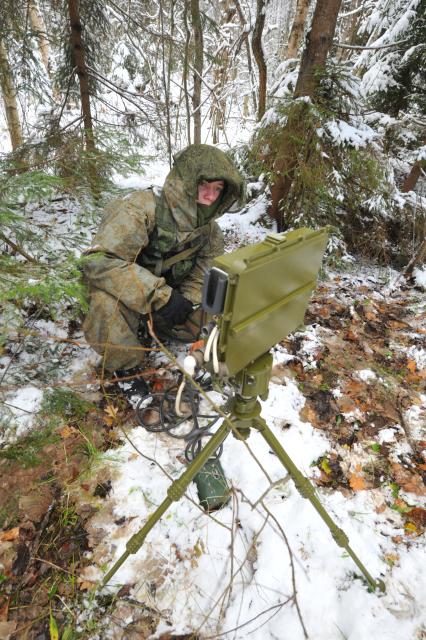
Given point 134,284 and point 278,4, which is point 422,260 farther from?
point 278,4

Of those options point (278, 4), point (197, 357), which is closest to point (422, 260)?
point (197, 357)

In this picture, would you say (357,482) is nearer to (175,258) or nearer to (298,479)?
(298,479)

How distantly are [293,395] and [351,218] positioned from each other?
3337 millimetres

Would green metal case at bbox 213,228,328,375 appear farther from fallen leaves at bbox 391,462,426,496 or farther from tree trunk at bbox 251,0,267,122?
tree trunk at bbox 251,0,267,122

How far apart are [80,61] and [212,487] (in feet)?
16.5

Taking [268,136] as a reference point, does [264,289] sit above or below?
below

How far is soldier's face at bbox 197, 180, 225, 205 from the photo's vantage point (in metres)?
2.62

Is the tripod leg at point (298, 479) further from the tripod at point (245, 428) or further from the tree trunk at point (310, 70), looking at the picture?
the tree trunk at point (310, 70)

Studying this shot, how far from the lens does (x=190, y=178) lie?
8.14 ft

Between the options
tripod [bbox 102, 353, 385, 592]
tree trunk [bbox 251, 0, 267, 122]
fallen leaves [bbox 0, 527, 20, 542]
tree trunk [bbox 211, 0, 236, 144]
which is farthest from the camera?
tree trunk [bbox 251, 0, 267, 122]

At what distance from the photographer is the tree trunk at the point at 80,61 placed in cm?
369

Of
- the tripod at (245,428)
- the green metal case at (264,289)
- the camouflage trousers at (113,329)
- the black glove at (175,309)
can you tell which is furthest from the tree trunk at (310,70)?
the tripod at (245,428)

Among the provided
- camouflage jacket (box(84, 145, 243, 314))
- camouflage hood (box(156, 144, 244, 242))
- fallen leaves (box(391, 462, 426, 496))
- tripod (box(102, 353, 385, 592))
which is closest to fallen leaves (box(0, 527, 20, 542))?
tripod (box(102, 353, 385, 592))

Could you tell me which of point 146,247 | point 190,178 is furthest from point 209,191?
point 146,247
